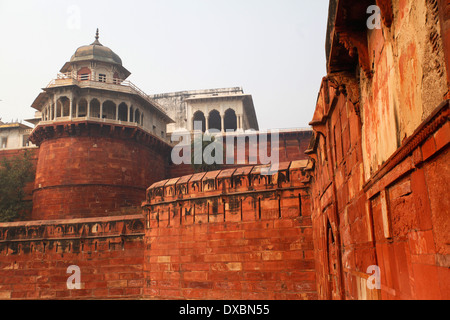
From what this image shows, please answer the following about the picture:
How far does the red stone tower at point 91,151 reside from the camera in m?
21.5

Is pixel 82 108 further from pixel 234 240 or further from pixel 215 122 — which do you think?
pixel 234 240

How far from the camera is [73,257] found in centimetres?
1302

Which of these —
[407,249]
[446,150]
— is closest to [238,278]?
[407,249]

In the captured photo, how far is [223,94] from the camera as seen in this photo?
3372cm

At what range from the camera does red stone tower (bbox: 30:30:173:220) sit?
2155 cm

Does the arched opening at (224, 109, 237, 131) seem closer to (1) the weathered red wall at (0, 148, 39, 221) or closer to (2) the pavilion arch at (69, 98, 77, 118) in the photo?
(2) the pavilion arch at (69, 98, 77, 118)

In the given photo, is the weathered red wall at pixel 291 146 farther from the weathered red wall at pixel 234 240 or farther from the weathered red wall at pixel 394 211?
the weathered red wall at pixel 394 211

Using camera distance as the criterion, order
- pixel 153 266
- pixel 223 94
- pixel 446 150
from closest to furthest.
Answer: pixel 446 150 → pixel 153 266 → pixel 223 94

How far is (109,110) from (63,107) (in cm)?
266

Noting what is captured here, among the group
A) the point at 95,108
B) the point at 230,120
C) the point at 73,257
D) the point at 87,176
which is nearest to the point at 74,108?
the point at 95,108

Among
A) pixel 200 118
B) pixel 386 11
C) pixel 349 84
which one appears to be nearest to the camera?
pixel 386 11

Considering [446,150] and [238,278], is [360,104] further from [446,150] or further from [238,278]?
[238,278]
